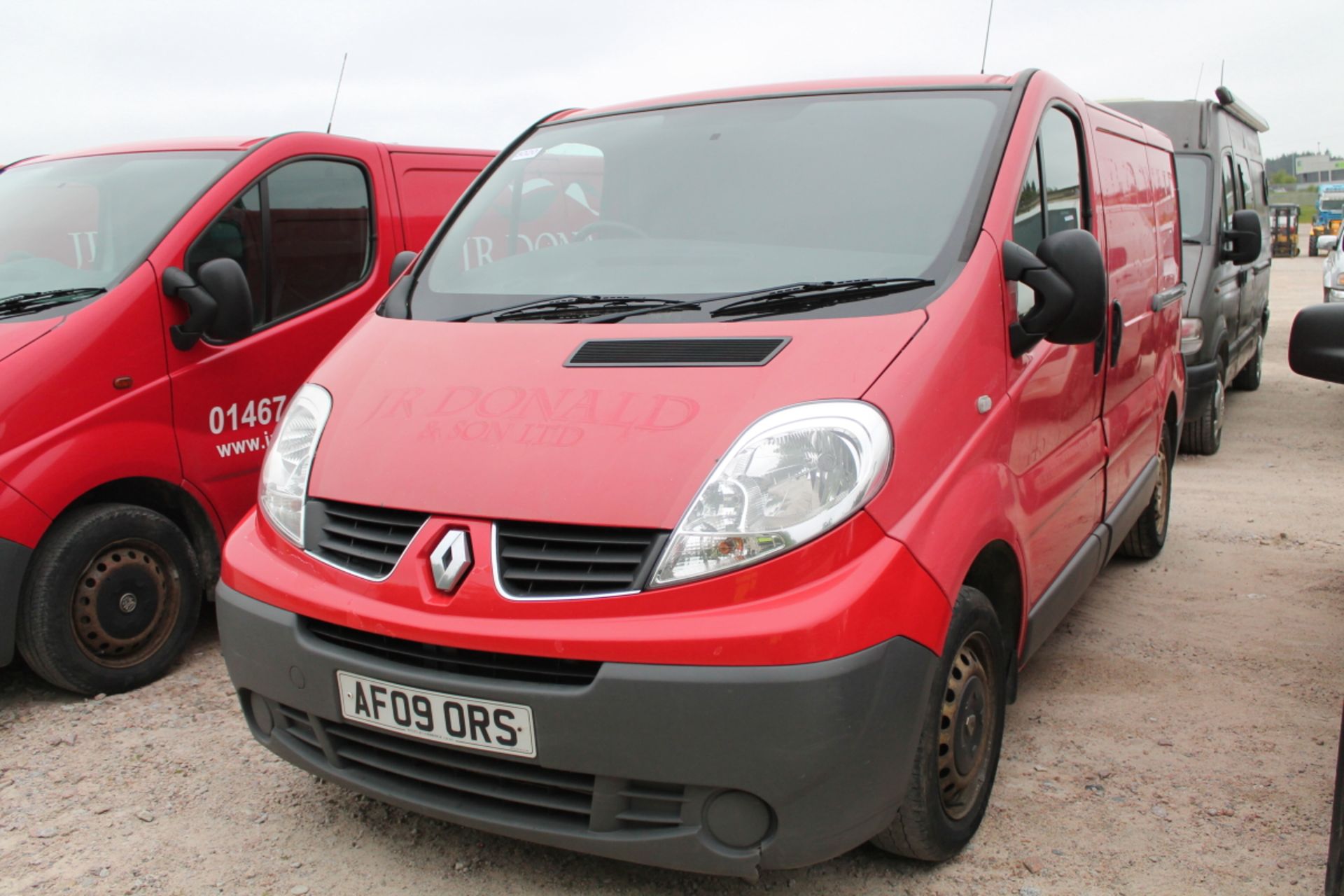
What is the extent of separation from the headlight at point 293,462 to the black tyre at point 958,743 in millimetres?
1464

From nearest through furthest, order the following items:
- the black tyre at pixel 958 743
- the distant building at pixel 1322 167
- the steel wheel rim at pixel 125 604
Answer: the black tyre at pixel 958 743 < the steel wheel rim at pixel 125 604 < the distant building at pixel 1322 167

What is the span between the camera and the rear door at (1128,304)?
3936mm

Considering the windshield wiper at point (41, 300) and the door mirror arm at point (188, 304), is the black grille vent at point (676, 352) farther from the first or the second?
the windshield wiper at point (41, 300)

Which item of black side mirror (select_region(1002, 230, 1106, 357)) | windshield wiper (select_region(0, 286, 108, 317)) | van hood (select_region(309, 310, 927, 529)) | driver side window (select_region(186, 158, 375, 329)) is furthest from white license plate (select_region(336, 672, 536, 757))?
driver side window (select_region(186, 158, 375, 329))

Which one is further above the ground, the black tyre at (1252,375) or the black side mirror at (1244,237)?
the black side mirror at (1244,237)

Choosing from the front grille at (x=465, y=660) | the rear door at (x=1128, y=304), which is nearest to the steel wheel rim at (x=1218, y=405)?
the rear door at (x=1128, y=304)

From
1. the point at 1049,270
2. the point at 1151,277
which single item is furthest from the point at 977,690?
the point at 1151,277

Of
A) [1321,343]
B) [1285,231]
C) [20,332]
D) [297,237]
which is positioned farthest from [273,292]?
[1285,231]

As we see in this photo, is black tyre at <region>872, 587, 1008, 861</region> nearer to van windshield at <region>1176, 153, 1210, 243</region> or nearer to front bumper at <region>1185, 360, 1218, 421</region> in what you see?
front bumper at <region>1185, 360, 1218, 421</region>

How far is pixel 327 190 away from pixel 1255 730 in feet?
12.9

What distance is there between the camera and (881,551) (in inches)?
90.9

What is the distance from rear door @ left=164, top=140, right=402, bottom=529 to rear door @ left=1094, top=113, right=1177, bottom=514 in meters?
2.92

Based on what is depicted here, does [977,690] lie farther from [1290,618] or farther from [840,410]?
[1290,618]

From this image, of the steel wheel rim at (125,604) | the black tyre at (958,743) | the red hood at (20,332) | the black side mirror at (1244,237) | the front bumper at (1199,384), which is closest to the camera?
the black tyre at (958,743)
